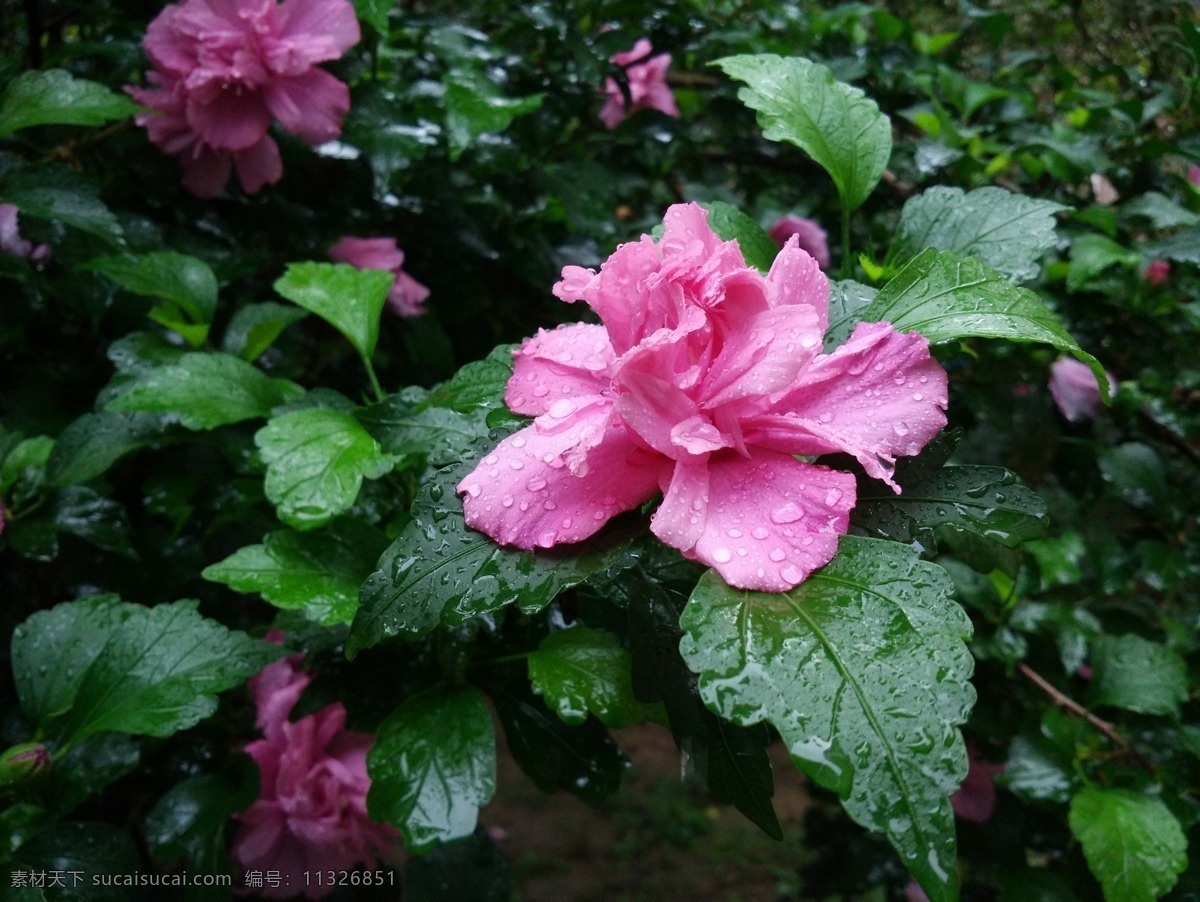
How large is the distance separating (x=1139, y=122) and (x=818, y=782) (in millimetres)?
1399

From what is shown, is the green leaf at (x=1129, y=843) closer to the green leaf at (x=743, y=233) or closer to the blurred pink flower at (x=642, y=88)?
the green leaf at (x=743, y=233)

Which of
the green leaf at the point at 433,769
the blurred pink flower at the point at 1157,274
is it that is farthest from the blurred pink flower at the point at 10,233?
the blurred pink flower at the point at 1157,274

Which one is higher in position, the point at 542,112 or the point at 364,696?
the point at 542,112

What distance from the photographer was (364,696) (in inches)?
34.6

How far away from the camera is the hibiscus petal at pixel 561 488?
557mm

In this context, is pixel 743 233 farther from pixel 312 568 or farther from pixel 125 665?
pixel 125 665

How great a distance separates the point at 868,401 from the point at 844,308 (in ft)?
0.48

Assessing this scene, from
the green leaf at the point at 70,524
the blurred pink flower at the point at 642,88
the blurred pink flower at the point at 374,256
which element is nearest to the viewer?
the green leaf at the point at 70,524

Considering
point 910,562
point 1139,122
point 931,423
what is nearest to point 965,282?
point 931,423

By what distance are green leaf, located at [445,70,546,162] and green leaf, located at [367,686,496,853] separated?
2.50 ft

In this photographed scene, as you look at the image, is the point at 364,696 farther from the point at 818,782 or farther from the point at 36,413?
the point at 36,413

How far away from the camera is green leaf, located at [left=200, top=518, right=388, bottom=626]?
72 cm

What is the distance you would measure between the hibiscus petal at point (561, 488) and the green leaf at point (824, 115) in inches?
14.8

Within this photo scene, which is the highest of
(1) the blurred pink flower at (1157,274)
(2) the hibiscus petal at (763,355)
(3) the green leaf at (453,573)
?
(2) the hibiscus petal at (763,355)
